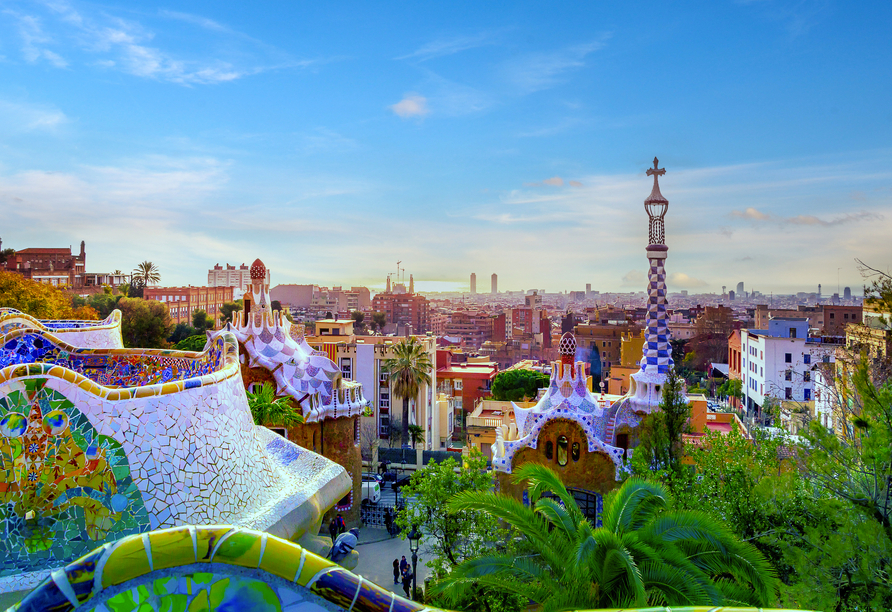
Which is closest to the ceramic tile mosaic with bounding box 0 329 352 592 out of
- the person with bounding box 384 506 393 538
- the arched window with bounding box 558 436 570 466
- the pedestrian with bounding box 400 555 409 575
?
the pedestrian with bounding box 400 555 409 575

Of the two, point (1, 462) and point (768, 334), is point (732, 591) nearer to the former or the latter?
point (1, 462)

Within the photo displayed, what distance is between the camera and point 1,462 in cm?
648

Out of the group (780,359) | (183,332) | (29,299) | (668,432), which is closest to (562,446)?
(668,432)

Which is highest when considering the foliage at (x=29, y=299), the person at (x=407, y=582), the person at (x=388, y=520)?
the foliage at (x=29, y=299)

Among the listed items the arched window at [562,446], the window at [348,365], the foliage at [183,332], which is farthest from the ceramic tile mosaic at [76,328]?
the foliage at [183,332]

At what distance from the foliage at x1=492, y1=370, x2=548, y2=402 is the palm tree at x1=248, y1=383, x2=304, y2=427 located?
33316 millimetres

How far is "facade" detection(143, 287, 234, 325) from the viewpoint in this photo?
79.4 metres

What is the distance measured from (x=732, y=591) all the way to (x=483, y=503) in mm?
2916

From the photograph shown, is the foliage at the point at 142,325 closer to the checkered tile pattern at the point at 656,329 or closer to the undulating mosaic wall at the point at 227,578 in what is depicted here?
the checkered tile pattern at the point at 656,329

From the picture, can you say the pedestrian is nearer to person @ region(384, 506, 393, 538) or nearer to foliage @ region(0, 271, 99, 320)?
person @ region(384, 506, 393, 538)

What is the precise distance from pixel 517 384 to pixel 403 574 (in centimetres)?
3691

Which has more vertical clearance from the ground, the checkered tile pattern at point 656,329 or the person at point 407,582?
the checkered tile pattern at point 656,329

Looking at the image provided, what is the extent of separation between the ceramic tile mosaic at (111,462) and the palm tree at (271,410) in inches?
401

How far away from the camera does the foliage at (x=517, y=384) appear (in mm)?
51500
